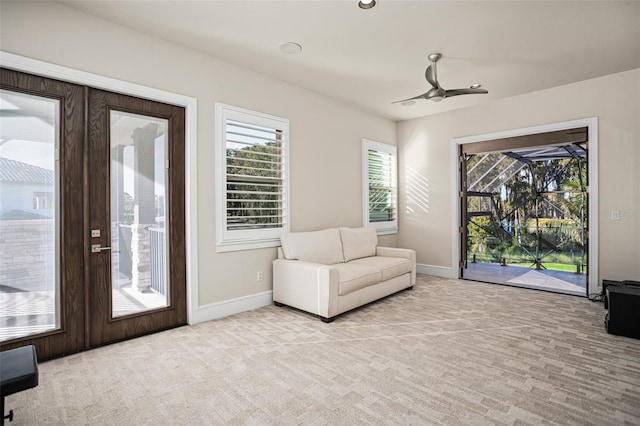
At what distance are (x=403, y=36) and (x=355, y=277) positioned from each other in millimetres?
2520

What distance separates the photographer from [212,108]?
3.58 m

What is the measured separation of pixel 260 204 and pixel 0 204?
229 centimetres

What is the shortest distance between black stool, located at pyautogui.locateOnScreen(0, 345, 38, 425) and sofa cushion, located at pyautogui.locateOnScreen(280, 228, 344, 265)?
2613 millimetres

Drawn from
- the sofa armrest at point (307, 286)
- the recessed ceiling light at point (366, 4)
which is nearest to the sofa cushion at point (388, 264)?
the sofa armrest at point (307, 286)

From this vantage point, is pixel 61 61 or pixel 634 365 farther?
pixel 61 61

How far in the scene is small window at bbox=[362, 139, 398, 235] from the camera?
18.4 ft

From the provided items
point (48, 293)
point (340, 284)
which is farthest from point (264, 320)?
point (48, 293)

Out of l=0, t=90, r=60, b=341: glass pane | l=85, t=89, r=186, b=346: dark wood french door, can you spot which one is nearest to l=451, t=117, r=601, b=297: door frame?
l=85, t=89, r=186, b=346: dark wood french door

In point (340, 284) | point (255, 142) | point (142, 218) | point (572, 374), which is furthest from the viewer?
point (255, 142)

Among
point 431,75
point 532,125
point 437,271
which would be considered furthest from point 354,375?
point 532,125

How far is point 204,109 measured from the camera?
11.5ft

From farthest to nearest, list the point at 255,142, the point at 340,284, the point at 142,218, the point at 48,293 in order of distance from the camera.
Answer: the point at 255,142 < the point at 340,284 < the point at 142,218 < the point at 48,293

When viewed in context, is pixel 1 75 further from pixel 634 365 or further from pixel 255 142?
pixel 634 365

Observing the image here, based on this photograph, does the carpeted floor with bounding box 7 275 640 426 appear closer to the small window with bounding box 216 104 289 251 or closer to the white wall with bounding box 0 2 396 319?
the white wall with bounding box 0 2 396 319
